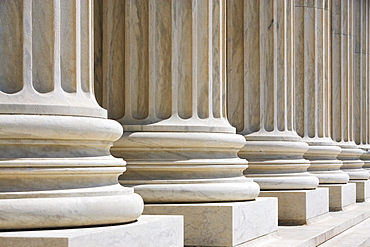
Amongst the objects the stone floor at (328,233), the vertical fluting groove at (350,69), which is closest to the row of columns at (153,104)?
the stone floor at (328,233)

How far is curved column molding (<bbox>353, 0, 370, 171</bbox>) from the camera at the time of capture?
107562 millimetres

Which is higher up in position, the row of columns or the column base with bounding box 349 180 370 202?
the row of columns

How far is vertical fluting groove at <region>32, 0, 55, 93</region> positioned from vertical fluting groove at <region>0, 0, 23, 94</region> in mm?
495

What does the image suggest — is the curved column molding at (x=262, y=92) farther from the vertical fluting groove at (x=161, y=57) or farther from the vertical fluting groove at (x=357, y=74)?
the vertical fluting groove at (x=357, y=74)

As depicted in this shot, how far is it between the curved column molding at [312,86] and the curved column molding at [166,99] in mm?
32271

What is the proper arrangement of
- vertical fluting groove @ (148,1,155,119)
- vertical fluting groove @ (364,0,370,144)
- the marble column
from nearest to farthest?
the marble column, vertical fluting groove @ (148,1,155,119), vertical fluting groove @ (364,0,370,144)

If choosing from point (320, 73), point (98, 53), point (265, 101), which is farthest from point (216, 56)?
point (320, 73)

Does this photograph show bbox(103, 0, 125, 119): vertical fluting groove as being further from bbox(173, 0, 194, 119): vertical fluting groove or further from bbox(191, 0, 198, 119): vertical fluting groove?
bbox(191, 0, 198, 119): vertical fluting groove

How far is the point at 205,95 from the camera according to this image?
4653 cm

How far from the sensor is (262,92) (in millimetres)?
63312

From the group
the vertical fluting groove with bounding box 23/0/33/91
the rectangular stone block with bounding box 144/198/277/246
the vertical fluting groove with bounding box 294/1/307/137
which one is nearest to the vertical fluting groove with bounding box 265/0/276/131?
the vertical fluting groove with bounding box 294/1/307/137

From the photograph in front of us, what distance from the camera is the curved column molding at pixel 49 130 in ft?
96.4

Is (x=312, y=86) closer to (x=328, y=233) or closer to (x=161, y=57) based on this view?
(x=328, y=233)

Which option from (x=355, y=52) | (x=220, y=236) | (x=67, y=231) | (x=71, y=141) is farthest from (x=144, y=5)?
(x=355, y=52)
